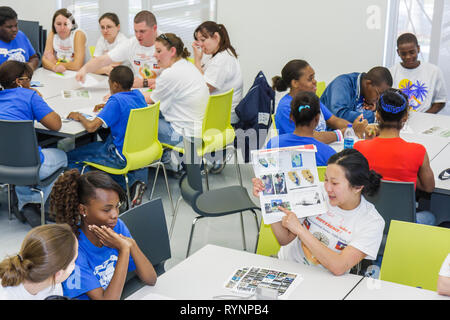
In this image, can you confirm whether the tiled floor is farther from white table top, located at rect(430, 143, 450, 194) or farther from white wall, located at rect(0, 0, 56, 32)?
white wall, located at rect(0, 0, 56, 32)

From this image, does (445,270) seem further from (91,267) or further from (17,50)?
(17,50)

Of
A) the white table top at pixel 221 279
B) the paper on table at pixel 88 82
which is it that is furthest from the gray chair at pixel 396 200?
the paper on table at pixel 88 82

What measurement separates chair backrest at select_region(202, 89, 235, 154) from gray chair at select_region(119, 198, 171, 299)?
1865 millimetres

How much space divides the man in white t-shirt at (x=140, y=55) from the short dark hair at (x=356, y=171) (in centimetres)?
319

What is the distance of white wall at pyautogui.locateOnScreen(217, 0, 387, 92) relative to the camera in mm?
6355

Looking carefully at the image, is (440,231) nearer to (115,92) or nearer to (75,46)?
(115,92)

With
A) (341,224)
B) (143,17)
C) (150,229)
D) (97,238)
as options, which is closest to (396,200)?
(341,224)

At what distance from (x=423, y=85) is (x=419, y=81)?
0.05 m

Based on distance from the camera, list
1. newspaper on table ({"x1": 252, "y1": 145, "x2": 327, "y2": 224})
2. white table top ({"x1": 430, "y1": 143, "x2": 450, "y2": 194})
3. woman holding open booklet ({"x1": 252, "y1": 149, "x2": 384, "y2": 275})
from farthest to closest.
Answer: white table top ({"x1": 430, "y1": 143, "x2": 450, "y2": 194}) → newspaper on table ({"x1": 252, "y1": 145, "x2": 327, "y2": 224}) → woman holding open booklet ({"x1": 252, "y1": 149, "x2": 384, "y2": 275})

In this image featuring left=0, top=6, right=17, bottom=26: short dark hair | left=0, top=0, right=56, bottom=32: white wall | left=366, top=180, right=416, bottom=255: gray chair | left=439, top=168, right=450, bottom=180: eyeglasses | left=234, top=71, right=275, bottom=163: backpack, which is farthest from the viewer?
left=0, top=0, right=56, bottom=32: white wall

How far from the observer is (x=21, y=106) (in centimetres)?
420

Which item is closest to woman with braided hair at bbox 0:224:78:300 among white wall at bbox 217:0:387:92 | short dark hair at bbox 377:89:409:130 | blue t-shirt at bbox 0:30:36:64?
short dark hair at bbox 377:89:409:130

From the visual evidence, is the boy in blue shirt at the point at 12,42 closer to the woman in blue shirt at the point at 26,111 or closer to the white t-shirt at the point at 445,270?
the woman in blue shirt at the point at 26,111

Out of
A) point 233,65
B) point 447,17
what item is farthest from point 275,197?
point 447,17
